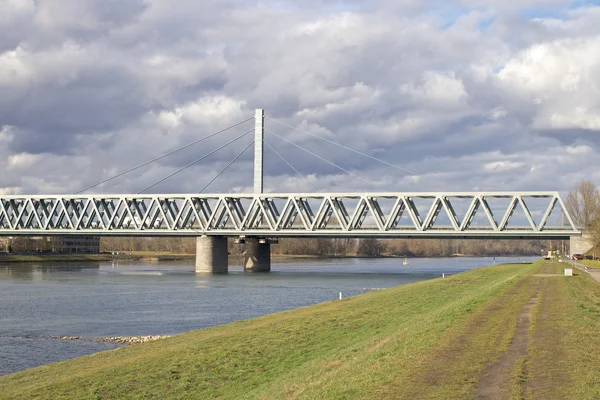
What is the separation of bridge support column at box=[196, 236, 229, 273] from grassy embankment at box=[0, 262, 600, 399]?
85.0 meters

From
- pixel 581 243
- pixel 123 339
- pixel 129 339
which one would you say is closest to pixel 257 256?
pixel 581 243

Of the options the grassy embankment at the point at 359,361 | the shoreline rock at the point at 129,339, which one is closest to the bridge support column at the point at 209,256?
the shoreline rock at the point at 129,339

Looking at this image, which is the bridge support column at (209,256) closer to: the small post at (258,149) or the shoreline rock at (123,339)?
the small post at (258,149)

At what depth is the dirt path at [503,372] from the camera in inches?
566

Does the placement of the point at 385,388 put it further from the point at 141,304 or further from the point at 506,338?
the point at 141,304

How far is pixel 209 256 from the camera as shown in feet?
396

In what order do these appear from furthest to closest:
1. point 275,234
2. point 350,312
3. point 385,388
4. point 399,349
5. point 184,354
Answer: point 275,234, point 350,312, point 184,354, point 399,349, point 385,388

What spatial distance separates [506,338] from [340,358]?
15.9 feet

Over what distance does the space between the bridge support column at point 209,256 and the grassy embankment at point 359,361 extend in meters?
85.0

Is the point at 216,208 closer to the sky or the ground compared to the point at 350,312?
closer to the sky

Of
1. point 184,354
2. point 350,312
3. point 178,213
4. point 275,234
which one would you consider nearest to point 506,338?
point 184,354

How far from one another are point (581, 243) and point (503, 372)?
10051 cm

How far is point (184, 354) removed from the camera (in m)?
26.4

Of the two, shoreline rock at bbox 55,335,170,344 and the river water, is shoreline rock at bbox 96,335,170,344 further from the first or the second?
the river water
